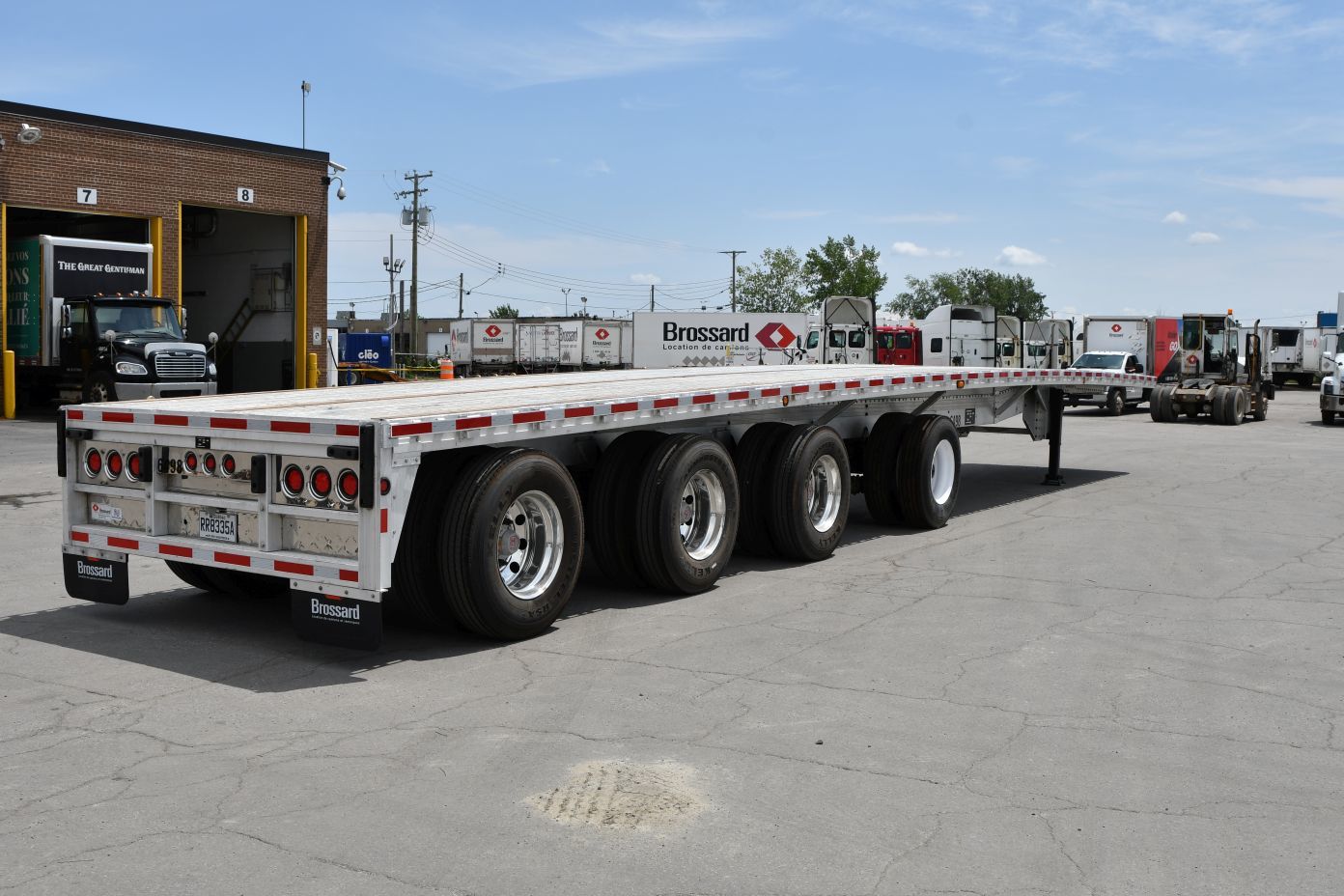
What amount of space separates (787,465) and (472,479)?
349 centimetres

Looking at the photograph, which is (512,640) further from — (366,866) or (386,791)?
(366,866)

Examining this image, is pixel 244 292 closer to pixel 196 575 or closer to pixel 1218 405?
pixel 1218 405

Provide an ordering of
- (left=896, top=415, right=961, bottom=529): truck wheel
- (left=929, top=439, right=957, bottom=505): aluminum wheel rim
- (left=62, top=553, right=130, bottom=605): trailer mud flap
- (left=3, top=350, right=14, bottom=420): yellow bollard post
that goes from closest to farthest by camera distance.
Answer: (left=62, top=553, right=130, bottom=605): trailer mud flap < (left=896, top=415, right=961, bottom=529): truck wheel < (left=929, top=439, right=957, bottom=505): aluminum wheel rim < (left=3, top=350, right=14, bottom=420): yellow bollard post

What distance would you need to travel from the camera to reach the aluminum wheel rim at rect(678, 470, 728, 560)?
8945mm

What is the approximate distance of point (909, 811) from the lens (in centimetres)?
473

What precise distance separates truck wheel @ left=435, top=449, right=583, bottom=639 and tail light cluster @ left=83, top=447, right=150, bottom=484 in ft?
6.28

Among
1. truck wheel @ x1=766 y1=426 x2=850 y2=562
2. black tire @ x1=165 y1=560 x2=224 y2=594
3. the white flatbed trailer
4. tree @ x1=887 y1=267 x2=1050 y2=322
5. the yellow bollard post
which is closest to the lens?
the white flatbed trailer

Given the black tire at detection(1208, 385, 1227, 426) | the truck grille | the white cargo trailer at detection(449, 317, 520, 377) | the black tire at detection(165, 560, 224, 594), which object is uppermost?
the white cargo trailer at detection(449, 317, 520, 377)

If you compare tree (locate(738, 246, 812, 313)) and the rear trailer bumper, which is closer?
the rear trailer bumper

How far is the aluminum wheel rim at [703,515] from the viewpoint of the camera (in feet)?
29.3

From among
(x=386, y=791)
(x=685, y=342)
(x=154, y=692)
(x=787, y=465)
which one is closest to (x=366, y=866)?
(x=386, y=791)

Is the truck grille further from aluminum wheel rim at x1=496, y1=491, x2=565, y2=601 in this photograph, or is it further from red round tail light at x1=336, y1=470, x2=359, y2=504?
red round tail light at x1=336, y1=470, x2=359, y2=504

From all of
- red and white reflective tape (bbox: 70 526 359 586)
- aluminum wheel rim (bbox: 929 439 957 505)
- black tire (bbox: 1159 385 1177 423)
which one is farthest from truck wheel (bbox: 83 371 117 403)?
black tire (bbox: 1159 385 1177 423)

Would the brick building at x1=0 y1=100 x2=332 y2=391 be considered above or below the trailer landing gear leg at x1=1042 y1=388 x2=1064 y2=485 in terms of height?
above
